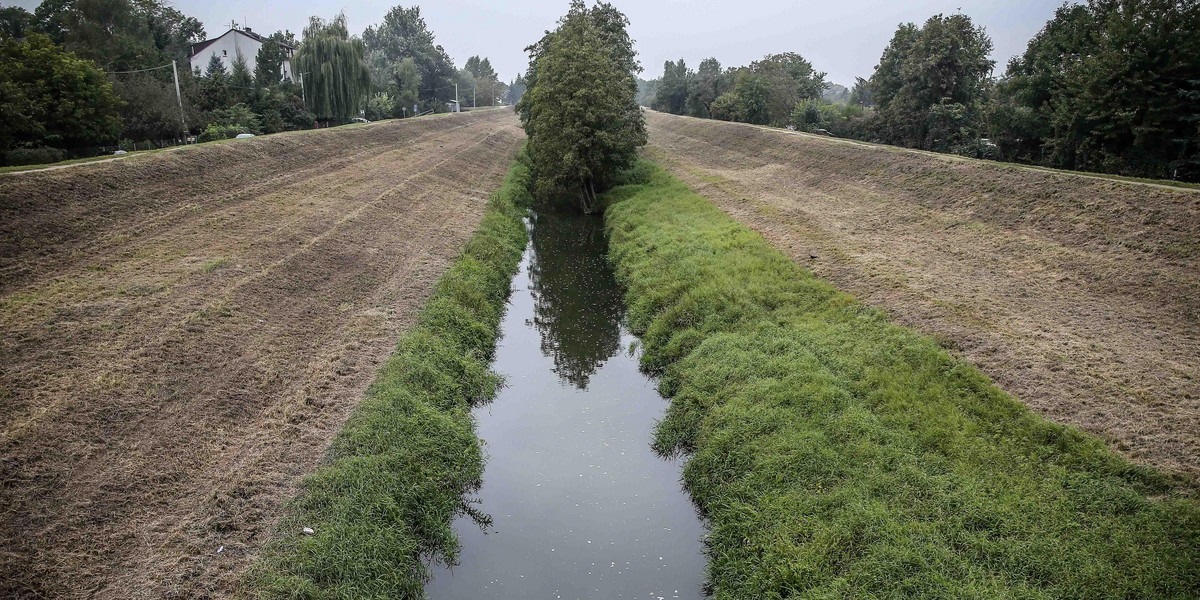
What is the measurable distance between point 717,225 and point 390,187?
14008 millimetres

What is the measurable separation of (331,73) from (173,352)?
43855 millimetres

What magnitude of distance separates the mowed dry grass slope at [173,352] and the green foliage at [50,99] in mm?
6645

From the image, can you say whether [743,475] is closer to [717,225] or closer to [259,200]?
[717,225]

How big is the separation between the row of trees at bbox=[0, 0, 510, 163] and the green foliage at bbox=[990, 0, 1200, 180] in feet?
123

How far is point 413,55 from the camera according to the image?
108 m

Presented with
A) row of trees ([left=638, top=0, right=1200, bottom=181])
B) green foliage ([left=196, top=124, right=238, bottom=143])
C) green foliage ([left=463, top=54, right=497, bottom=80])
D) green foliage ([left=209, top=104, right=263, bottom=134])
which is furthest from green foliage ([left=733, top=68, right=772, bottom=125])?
green foliage ([left=463, top=54, right=497, bottom=80])

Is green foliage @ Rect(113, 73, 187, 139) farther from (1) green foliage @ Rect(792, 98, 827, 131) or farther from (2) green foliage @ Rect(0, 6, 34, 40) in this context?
(1) green foliage @ Rect(792, 98, 827, 131)

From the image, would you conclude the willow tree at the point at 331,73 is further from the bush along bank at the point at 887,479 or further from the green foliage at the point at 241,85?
the bush along bank at the point at 887,479

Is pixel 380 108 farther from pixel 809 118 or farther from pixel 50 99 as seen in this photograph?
pixel 809 118

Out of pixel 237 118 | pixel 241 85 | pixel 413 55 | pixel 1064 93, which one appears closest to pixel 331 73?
pixel 241 85

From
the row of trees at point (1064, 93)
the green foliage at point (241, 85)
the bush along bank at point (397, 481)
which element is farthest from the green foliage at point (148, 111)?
the row of trees at point (1064, 93)

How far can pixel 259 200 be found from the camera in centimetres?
1995

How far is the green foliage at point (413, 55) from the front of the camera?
9419 centimetres

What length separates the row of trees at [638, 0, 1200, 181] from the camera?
1892cm
